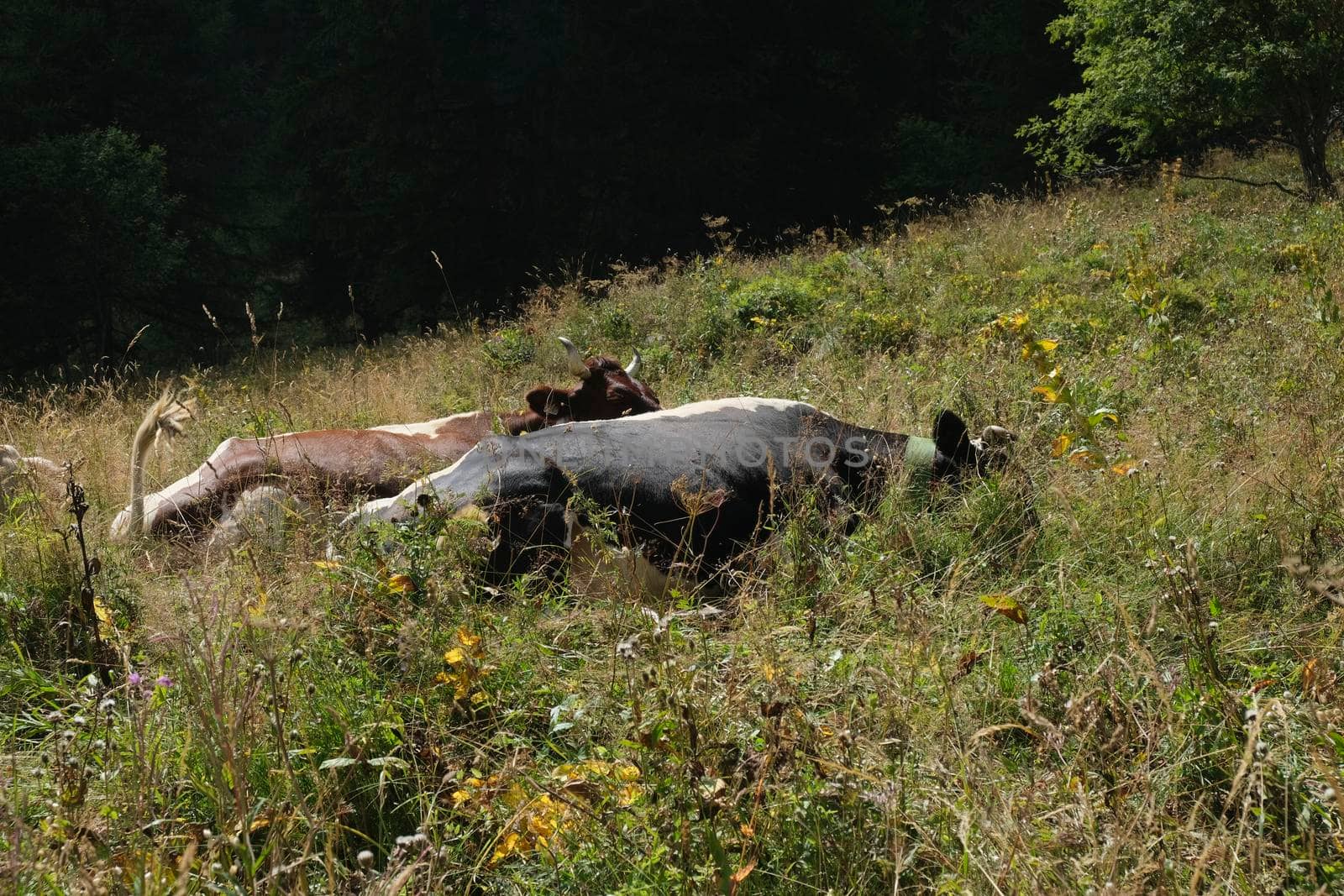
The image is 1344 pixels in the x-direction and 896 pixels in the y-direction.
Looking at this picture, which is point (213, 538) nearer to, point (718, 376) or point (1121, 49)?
point (718, 376)

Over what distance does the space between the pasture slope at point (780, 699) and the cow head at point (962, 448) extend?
0.20 meters

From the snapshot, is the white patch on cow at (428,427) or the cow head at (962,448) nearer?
the cow head at (962,448)

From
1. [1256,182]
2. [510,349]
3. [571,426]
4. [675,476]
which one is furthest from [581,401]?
[1256,182]

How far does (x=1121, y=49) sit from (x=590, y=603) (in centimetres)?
1375

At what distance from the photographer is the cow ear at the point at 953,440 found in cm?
414

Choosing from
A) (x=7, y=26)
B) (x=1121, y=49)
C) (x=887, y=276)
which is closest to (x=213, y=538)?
(x=887, y=276)

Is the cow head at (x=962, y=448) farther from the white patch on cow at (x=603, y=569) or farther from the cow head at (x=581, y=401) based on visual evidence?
the cow head at (x=581, y=401)

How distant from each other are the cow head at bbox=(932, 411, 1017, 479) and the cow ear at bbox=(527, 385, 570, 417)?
191 centimetres

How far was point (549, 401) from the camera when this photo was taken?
508 cm

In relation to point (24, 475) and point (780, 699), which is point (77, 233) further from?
point (780, 699)

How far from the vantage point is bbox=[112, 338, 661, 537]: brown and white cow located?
4.28 meters

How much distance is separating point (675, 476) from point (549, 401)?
154 centimetres

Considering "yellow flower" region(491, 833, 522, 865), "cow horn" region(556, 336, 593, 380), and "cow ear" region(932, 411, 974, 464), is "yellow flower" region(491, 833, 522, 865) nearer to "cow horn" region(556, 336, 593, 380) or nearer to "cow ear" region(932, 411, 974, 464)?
"cow ear" region(932, 411, 974, 464)

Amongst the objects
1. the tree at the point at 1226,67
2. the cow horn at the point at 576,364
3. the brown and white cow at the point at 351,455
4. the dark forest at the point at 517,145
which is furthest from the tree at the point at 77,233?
the tree at the point at 1226,67
